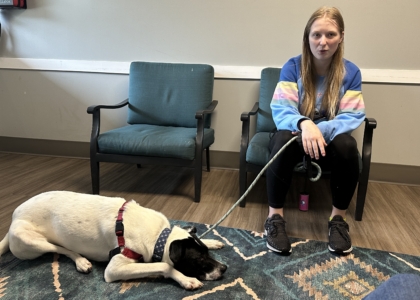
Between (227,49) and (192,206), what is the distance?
1.37 m

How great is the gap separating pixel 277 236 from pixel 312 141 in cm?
53

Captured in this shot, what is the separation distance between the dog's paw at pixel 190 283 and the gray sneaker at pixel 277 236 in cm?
49

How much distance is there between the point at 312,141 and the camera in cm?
162

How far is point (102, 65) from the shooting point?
3000mm

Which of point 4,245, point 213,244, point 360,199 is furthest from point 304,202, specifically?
point 4,245

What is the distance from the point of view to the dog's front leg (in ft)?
4.49

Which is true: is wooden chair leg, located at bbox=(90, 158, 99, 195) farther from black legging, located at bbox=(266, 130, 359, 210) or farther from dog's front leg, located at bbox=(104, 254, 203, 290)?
black legging, located at bbox=(266, 130, 359, 210)

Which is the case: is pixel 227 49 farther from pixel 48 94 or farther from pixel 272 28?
pixel 48 94

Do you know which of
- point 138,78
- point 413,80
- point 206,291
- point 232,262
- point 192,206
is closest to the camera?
point 206,291

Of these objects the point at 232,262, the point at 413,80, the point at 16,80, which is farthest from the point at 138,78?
the point at 413,80

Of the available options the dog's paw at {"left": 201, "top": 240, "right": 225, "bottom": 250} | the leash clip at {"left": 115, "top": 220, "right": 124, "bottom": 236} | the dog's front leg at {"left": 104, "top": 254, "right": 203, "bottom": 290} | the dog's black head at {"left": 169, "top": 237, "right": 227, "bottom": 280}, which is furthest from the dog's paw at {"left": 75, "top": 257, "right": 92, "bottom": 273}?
the dog's paw at {"left": 201, "top": 240, "right": 225, "bottom": 250}

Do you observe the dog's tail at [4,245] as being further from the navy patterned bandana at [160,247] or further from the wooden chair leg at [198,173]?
the wooden chair leg at [198,173]

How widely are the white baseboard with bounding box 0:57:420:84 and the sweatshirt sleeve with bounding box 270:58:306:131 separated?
83 cm

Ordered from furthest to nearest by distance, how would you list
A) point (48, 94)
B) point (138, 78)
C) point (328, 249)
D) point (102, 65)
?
point (48, 94) < point (102, 65) < point (138, 78) < point (328, 249)
